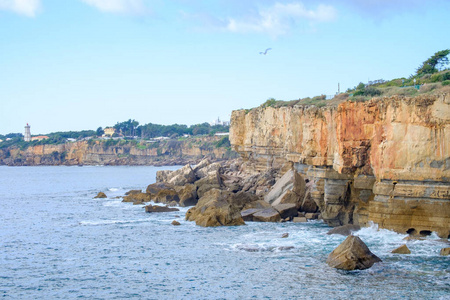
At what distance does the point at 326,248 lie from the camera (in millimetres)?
22812

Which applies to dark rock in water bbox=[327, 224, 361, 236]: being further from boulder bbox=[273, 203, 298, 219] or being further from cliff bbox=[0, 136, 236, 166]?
cliff bbox=[0, 136, 236, 166]

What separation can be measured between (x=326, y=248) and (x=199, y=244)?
6.07 metres

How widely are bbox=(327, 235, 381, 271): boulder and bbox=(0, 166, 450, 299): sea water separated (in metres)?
0.30

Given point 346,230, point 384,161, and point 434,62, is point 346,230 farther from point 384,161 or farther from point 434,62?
point 434,62

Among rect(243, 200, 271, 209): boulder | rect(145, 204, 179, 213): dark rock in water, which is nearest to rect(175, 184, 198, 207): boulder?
rect(145, 204, 179, 213): dark rock in water

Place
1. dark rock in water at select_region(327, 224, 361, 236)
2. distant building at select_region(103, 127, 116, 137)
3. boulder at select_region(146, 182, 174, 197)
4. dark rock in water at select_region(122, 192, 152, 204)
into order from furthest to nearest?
distant building at select_region(103, 127, 116, 137), boulder at select_region(146, 182, 174, 197), dark rock in water at select_region(122, 192, 152, 204), dark rock in water at select_region(327, 224, 361, 236)

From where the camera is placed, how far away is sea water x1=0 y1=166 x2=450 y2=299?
1742 cm

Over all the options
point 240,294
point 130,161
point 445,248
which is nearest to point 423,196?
point 445,248

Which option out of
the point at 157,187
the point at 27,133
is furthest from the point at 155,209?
the point at 27,133

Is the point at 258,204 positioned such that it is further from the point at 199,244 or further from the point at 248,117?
the point at 248,117

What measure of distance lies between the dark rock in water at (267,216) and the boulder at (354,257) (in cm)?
1173

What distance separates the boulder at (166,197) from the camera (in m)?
44.2

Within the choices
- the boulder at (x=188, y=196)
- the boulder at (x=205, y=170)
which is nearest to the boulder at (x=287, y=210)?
the boulder at (x=188, y=196)

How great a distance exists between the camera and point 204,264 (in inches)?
838
